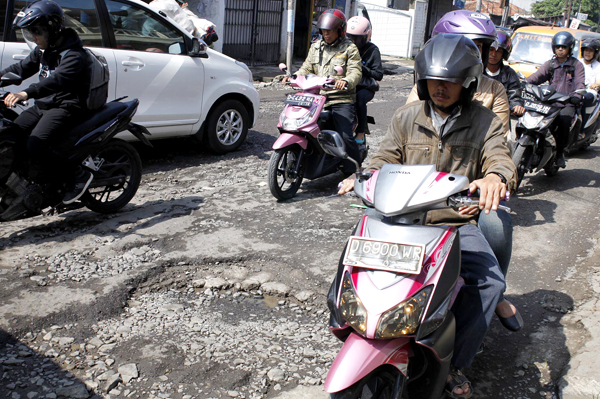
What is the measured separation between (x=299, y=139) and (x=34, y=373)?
10.8 ft

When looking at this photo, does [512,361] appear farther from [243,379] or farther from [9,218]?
[9,218]

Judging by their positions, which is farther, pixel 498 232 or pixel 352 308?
pixel 498 232

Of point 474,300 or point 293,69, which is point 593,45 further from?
point 293,69

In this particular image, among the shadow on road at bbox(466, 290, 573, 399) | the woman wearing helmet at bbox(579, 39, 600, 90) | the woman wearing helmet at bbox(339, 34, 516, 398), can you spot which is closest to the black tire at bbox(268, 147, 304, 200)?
the shadow on road at bbox(466, 290, 573, 399)

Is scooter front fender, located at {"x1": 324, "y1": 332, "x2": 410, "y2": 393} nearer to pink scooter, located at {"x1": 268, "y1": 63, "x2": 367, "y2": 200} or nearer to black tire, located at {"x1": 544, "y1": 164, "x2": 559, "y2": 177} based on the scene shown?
pink scooter, located at {"x1": 268, "y1": 63, "x2": 367, "y2": 200}

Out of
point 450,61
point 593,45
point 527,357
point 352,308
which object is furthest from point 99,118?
point 593,45

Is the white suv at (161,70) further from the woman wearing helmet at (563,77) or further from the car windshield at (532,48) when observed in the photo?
the car windshield at (532,48)

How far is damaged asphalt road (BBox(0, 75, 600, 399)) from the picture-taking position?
285 cm

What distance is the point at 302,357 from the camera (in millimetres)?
3041

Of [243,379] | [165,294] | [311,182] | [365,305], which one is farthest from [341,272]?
[311,182]

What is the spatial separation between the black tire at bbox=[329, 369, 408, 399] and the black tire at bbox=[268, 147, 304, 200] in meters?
3.32

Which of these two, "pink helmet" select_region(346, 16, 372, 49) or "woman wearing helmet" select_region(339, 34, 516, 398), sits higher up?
"pink helmet" select_region(346, 16, 372, 49)

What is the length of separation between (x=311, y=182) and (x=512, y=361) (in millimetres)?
3577

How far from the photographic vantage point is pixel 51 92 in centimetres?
448
